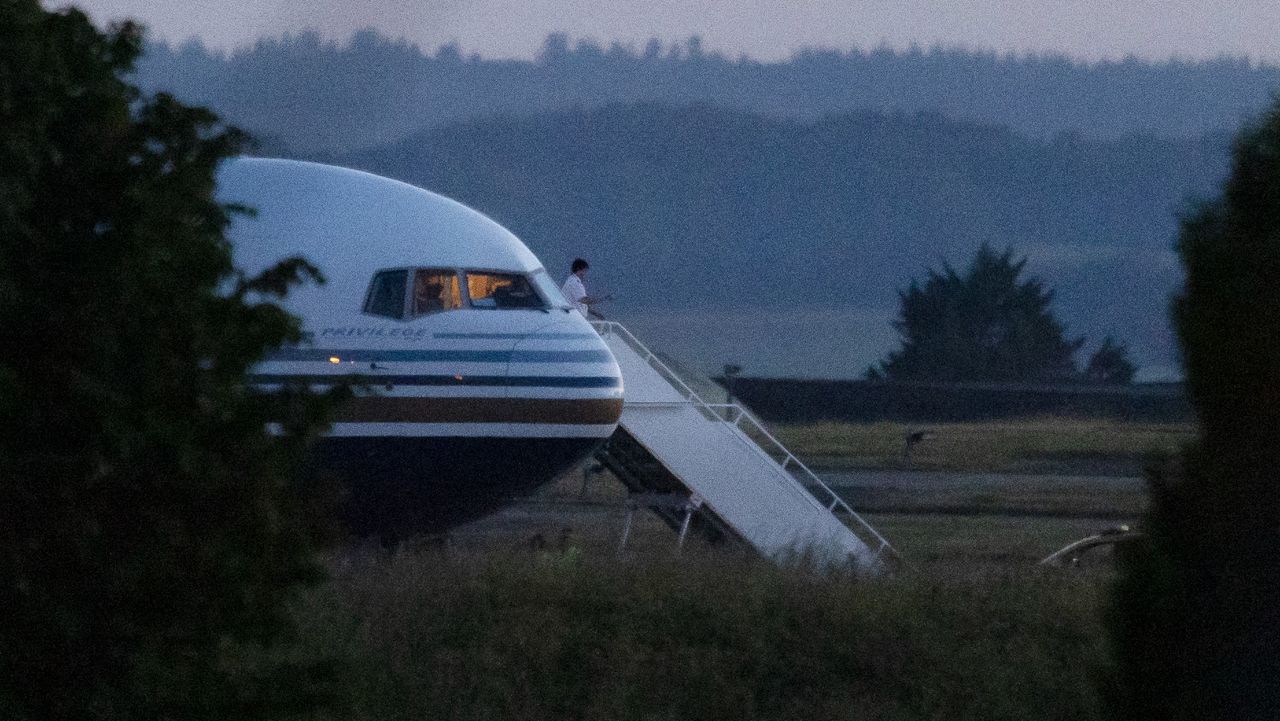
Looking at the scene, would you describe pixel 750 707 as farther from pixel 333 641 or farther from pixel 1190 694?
pixel 1190 694

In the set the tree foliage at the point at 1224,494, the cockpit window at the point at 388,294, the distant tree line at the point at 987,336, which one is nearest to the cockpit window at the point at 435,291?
the cockpit window at the point at 388,294

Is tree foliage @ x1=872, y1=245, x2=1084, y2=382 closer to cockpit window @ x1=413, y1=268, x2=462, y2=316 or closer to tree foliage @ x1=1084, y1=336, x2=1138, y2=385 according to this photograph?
tree foliage @ x1=1084, y1=336, x2=1138, y2=385

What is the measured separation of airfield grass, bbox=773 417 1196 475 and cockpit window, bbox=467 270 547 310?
19227 millimetres

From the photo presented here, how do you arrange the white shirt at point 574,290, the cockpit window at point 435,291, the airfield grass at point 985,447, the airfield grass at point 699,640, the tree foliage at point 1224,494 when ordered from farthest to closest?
the airfield grass at point 985,447 → the white shirt at point 574,290 → the cockpit window at point 435,291 → the airfield grass at point 699,640 → the tree foliage at point 1224,494

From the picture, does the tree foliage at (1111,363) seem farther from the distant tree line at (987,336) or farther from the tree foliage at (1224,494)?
the tree foliage at (1224,494)

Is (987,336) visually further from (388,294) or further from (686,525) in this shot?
(388,294)

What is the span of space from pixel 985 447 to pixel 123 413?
3465 centimetres

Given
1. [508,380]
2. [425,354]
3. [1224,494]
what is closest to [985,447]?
[508,380]

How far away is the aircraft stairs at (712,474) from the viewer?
19594 mm

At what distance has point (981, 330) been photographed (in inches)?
2667

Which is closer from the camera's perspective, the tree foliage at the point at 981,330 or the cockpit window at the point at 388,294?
the cockpit window at the point at 388,294

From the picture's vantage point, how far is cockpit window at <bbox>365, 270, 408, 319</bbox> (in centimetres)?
1758

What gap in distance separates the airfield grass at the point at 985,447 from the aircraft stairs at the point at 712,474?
16355mm

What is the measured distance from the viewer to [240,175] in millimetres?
17984
